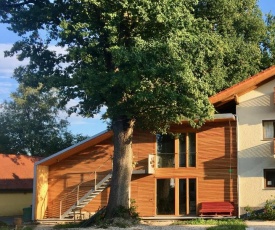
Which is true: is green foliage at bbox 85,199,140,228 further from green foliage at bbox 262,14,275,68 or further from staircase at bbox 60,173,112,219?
green foliage at bbox 262,14,275,68

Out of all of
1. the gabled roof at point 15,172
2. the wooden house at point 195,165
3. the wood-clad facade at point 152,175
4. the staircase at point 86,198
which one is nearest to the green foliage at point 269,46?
the wooden house at point 195,165

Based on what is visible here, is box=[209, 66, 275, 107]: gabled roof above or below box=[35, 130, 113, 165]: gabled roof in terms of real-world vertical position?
above

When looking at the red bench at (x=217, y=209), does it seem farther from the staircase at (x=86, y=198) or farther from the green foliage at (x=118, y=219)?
the staircase at (x=86, y=198)

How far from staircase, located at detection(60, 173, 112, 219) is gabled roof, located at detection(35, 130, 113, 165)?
219cm

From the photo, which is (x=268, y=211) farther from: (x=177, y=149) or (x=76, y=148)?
(x=76, y=148)

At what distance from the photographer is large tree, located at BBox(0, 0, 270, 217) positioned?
805 inches

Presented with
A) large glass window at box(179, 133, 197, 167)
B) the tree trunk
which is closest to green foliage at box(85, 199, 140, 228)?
the tree trunk

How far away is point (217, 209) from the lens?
26.5m

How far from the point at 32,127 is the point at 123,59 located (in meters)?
32.0

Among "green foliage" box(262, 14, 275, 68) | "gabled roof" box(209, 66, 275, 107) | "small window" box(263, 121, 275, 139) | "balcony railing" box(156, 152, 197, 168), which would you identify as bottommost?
"balcony railing" box(156, 152, 197, 168)

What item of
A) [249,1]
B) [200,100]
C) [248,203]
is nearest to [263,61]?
[249,1]

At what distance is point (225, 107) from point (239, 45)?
15.8 ft

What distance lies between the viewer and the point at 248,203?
2661cm

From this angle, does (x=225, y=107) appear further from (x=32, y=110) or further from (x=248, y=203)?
(x=32, y=110)
